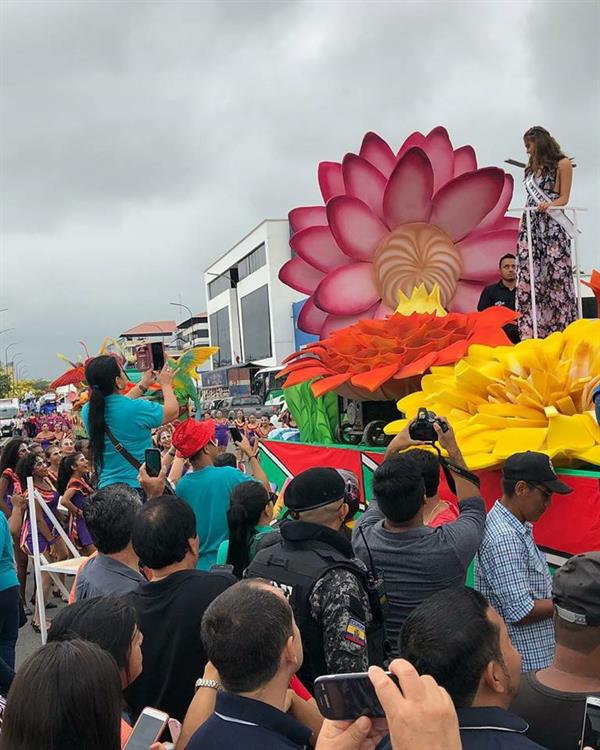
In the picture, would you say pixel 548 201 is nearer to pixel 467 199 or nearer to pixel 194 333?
pixel 467 199

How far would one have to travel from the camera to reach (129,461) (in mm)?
4539

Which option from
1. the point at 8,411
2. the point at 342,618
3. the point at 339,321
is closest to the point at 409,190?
the point at 339,321

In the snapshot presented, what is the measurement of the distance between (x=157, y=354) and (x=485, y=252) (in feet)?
8.84

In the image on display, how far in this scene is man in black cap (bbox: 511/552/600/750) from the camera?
183 cm

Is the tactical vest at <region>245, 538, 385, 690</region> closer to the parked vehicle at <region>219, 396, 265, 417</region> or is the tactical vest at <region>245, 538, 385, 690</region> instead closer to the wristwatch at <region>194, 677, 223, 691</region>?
the wristwatch at <region>194, 677, 223, 691</region>

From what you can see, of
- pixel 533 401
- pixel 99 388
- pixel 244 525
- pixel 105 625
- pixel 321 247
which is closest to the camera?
pixel 105 625

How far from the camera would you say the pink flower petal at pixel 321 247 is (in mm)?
6434

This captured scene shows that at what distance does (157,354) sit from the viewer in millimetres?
5543

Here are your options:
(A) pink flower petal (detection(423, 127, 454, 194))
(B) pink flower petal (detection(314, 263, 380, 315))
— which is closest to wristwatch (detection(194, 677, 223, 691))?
(B) pink flower petal (detection(314, 263, 380, 315))

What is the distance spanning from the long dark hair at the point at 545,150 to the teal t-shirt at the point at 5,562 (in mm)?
3958

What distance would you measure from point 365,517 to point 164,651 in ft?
3.62

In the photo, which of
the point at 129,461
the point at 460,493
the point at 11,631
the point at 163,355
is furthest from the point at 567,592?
the point at 163,355

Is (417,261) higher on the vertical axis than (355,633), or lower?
higher

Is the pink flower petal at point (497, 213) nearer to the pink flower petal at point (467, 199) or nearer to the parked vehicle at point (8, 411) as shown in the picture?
the pink flower petal at point (467, 199)
